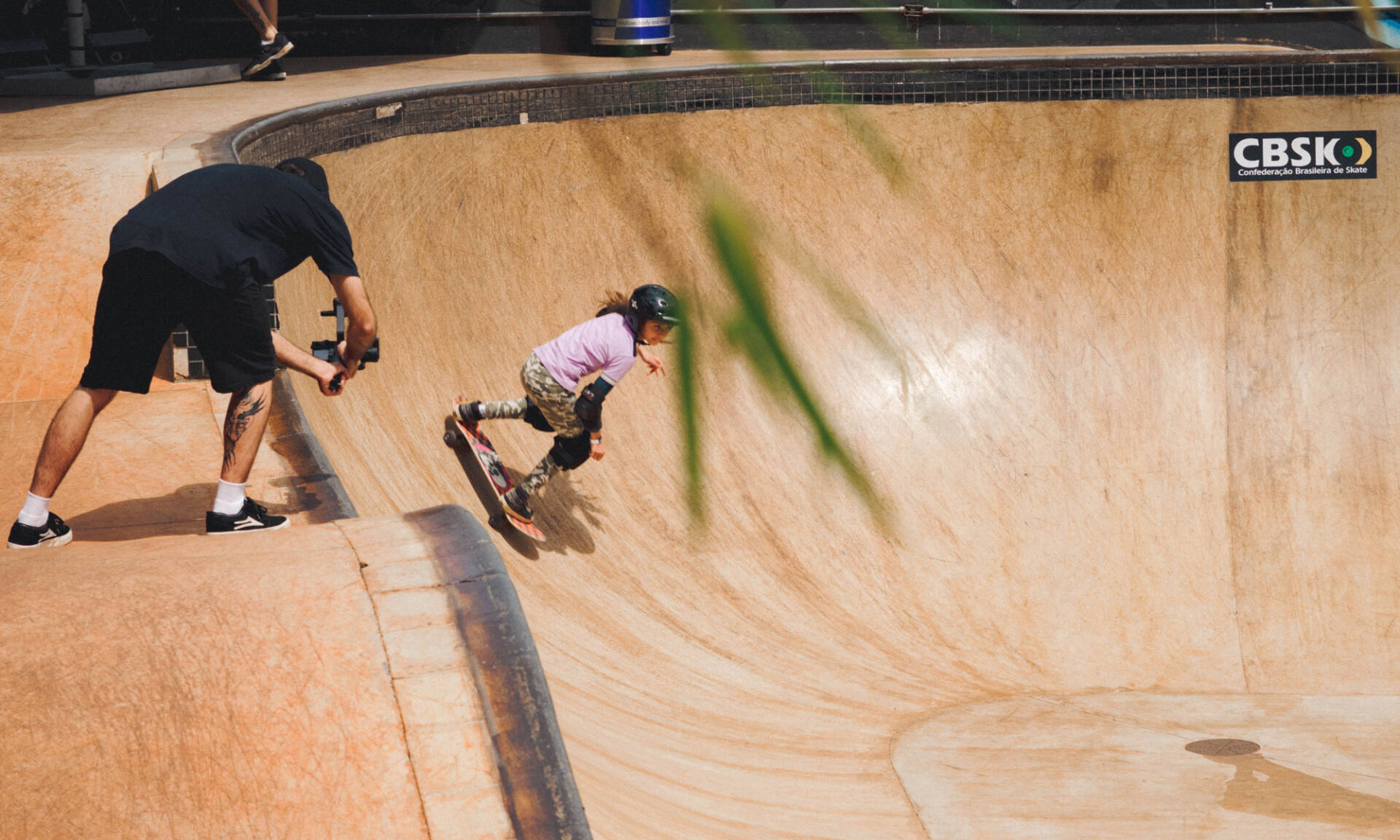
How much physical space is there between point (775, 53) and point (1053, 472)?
17.1 ft

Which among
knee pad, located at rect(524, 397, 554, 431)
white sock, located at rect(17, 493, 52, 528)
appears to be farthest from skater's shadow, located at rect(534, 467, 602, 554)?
white sock, located at rect(17, 493, 52, 528)

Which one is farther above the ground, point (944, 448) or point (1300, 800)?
point (944, 448)

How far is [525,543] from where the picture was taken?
598 cm

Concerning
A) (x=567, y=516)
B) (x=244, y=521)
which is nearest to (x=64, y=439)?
(x=244, y=521)

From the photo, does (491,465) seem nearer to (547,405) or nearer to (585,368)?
(547,405)

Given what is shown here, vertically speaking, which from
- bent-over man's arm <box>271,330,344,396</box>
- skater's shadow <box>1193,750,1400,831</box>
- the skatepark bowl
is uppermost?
bent-over man's arm <box>271,330,344,396</box>

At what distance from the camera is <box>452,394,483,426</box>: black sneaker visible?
605 centimetres

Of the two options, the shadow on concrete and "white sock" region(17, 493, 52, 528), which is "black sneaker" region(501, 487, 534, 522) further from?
the shadow on concrete

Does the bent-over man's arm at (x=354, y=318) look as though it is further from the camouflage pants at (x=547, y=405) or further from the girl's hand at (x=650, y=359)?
the girl's hand at (x=650, y=359)

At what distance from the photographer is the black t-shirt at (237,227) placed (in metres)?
3.48

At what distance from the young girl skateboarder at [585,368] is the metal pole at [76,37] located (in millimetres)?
4807

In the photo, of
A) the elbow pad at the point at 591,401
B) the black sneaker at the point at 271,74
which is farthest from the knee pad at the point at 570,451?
the black sneaker at the point at 271,74

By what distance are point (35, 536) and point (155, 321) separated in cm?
74

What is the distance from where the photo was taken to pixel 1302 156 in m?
9.11
